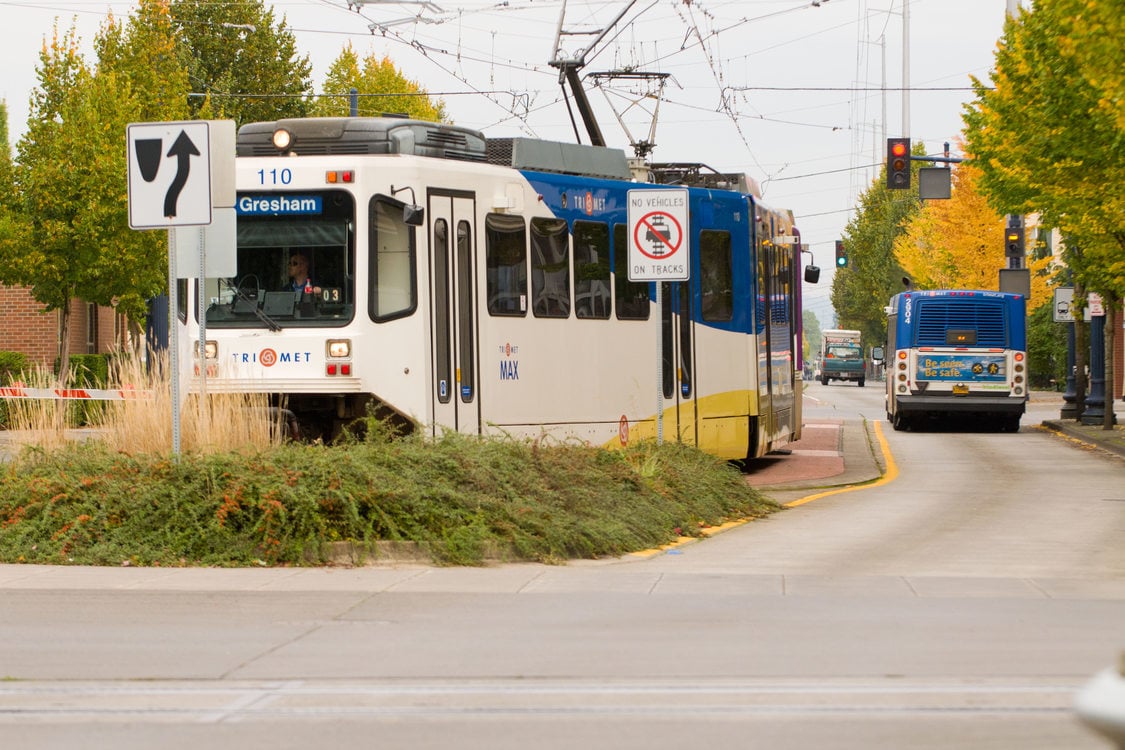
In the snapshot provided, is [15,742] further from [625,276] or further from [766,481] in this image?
[766,481]

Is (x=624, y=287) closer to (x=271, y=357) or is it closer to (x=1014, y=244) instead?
(x=271, y=357)

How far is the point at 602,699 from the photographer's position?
6691 millimetres

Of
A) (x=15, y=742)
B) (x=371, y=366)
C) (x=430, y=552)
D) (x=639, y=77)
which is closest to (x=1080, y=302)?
(x=639, y=77)

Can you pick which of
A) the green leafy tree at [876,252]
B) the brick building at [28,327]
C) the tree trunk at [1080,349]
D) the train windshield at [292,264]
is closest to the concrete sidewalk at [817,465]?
the train windshield at [292,264]

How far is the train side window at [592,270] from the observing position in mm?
17094

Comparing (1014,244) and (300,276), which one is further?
(1014,244)

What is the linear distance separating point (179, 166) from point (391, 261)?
10.9 feet

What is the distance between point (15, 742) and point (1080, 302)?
99.8ft

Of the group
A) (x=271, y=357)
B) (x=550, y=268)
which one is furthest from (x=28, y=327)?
(x=271, y=357)

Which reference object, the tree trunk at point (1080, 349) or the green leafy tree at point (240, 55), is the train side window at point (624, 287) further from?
the green leafy tree at point (240, 55)

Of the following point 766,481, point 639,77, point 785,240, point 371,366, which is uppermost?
point 639,77

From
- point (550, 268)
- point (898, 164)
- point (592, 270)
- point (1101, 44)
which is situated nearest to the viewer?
point (550, 268)

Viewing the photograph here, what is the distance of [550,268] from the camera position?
16688mm

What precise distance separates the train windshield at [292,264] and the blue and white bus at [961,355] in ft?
62.8
